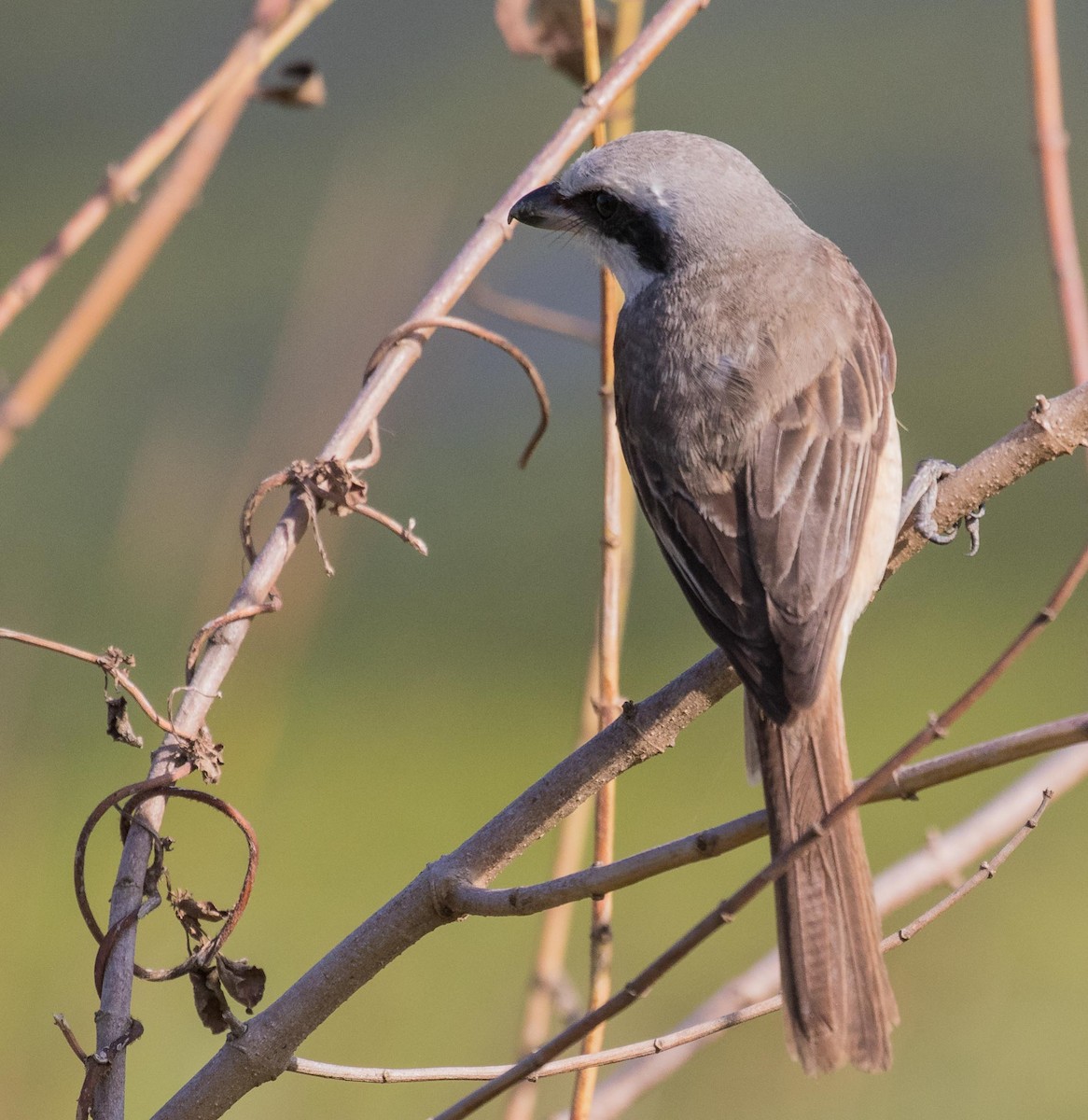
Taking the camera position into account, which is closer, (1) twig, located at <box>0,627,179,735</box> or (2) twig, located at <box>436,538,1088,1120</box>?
(2) twig, located at <box>436,538,1088,1120</box>

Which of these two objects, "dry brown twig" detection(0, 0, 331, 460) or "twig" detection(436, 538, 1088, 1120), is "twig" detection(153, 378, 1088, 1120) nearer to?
"twig" detection(436, 538, 1088, 1120)

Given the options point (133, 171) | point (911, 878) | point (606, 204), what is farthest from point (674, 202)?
point (911, 878)

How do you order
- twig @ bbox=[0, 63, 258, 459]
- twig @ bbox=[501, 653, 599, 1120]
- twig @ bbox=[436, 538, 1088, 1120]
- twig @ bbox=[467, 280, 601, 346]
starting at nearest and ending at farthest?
twig @ bbox=[436, 538, 1088, 1120], twig @ bbox=[0, 63, 258, 459], twig @ bbox=[501, 653, 599, 1120], twig @ bbox=[467, 280, 601, 346]

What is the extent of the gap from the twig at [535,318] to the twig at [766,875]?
1.03m

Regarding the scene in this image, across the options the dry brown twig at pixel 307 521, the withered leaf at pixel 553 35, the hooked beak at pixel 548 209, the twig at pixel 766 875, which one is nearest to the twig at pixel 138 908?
the dry brown twig at pixel 307 521

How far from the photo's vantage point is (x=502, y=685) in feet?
20.3

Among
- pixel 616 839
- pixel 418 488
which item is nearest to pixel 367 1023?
pixel 616 839

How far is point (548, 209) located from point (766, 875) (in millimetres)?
1597

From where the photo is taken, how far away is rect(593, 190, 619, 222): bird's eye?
240 centimetres

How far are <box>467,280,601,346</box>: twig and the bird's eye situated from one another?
178 millimetres

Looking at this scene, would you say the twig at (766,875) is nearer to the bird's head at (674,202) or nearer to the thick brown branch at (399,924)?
the thick brown branch at (399,924)

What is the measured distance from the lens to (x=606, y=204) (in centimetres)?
242

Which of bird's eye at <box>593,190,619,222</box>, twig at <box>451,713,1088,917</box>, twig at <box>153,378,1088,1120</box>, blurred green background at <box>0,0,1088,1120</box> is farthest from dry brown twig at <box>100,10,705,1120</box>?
blurred green background at <box>0,0,1088,1120</box>

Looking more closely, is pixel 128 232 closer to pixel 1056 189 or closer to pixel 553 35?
pixel 553 35
